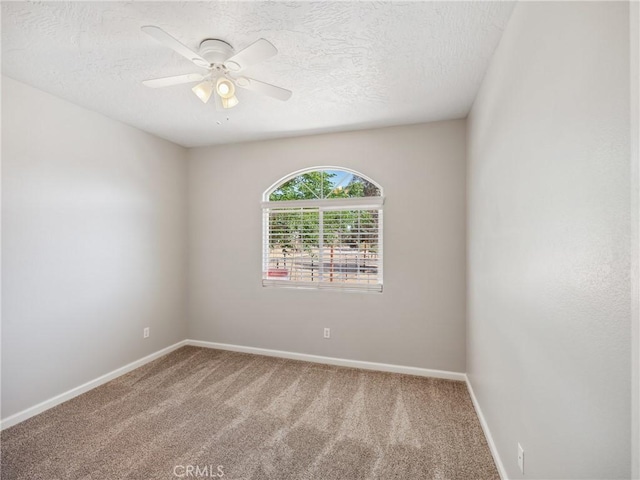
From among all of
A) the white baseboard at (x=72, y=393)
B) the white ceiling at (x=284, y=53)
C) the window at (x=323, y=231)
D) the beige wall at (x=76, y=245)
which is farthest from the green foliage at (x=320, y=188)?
the white baseboard at (x=72, y=393)

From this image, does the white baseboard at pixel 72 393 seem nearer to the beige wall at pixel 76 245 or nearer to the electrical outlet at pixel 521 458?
the beige wall at pixel 76 245

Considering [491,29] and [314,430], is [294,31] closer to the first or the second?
[491,29]

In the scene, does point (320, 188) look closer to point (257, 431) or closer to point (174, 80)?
point (174, 80)

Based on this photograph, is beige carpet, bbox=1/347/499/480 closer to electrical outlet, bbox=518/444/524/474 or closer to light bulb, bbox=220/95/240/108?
electrical outlet, bbox=518/444/524/474

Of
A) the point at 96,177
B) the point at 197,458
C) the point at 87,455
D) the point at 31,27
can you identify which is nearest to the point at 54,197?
the point at 96,177

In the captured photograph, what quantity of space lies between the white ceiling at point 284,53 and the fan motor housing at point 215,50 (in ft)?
0.11

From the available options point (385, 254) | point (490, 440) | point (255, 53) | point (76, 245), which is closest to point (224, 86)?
point (255, 53)

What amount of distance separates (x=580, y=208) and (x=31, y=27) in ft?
9.40

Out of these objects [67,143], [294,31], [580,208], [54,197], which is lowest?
[580,208]

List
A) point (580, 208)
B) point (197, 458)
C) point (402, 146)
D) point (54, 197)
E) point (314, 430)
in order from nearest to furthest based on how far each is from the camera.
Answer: point (580, 208)
point (197, 458)
point (314, 430)
point (54, 197)
point (402, 146)

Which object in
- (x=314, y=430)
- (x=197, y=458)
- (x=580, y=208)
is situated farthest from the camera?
(x=314, y=430)

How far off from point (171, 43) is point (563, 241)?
77.3 inches

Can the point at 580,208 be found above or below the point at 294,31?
below

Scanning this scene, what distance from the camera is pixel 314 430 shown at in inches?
87.4
